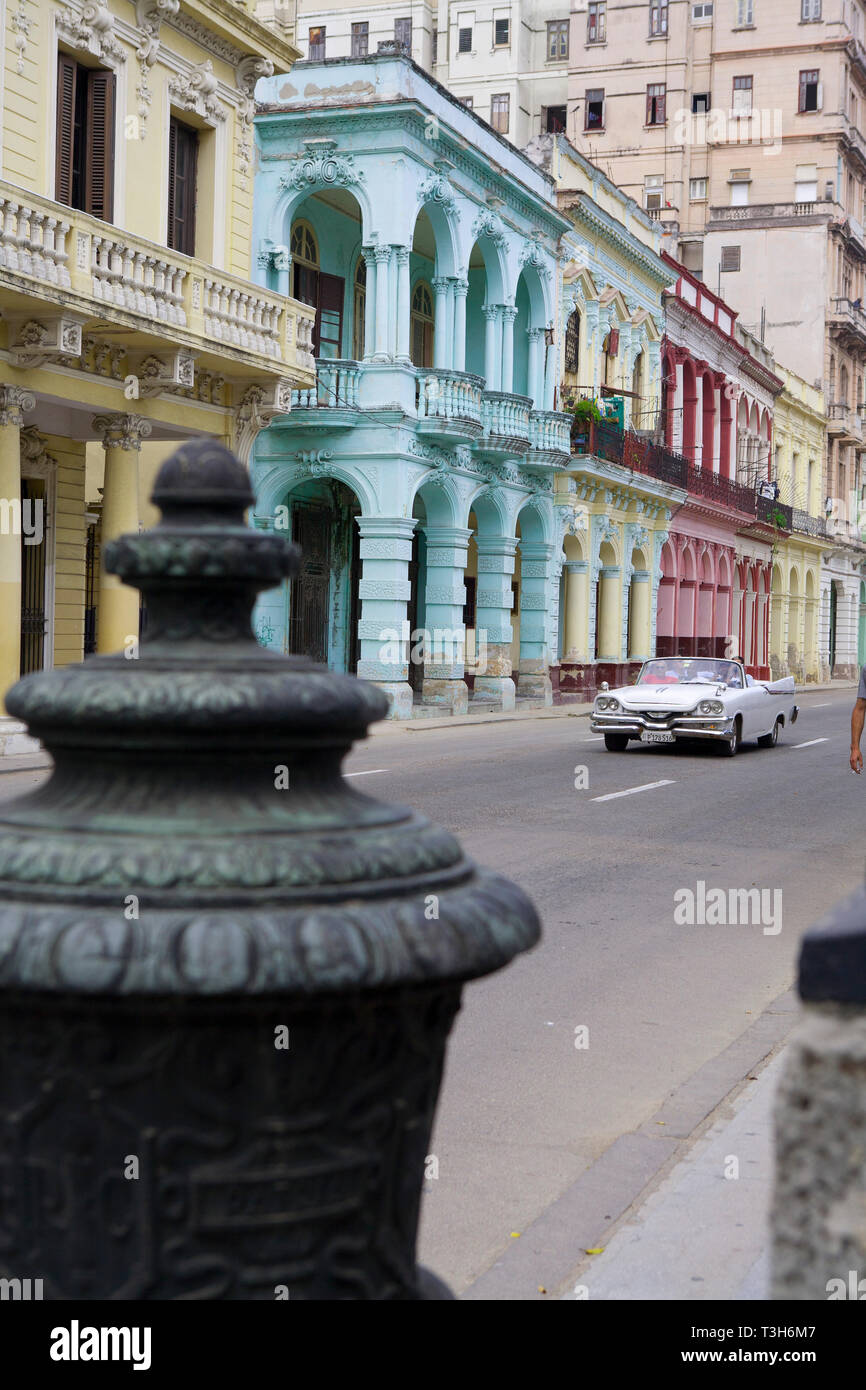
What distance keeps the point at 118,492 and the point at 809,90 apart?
46.3 metres

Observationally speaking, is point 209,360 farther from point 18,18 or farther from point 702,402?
point 702,402

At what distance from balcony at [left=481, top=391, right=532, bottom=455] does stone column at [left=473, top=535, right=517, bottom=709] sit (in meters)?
2.22

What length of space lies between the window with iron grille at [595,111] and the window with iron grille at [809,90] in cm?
715

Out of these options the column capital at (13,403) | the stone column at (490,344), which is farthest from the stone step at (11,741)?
the stone column at (490,344)

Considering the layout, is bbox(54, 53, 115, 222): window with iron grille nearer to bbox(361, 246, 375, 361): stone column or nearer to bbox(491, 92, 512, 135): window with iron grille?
bbox(361, 246, 375, 361): stone column

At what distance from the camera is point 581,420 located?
3309cm

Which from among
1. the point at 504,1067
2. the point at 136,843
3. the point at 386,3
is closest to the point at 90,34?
the point at 504,1067

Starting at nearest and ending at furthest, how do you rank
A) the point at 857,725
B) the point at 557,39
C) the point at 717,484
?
the point at 857,725 → the point at 717,484 → the point at 557,39

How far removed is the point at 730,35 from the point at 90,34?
4498cm

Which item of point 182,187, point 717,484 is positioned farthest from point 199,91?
point 717,484

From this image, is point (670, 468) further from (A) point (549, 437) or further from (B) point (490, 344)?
(B) point (490, 344)

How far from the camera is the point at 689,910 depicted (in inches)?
351

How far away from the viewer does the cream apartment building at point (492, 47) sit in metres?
55.1

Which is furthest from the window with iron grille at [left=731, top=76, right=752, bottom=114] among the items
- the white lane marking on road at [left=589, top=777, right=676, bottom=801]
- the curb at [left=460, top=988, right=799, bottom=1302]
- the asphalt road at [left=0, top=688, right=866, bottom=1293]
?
the curb at [left=460, top=988, right=799, bottom=1302]
